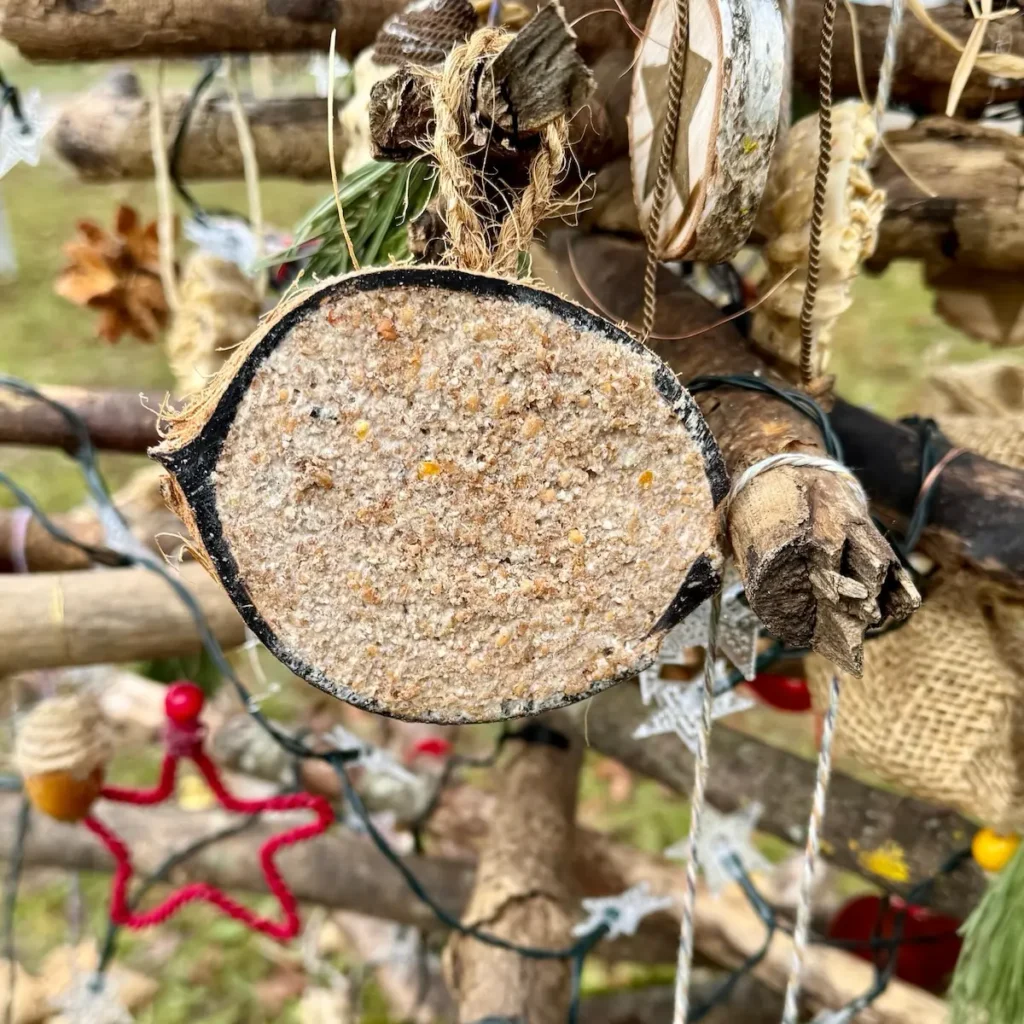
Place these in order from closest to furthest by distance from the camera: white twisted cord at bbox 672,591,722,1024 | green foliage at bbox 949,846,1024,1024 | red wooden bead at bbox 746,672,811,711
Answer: white twisted cord at bbox 672,591,722,1024, green foliage at bbox 949,846,1024,1024, red wooden bead at bbox 746,672,811,711

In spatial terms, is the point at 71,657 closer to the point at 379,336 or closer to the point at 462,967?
the point at 462,967

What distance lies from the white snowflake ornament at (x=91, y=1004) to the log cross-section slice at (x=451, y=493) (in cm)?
76

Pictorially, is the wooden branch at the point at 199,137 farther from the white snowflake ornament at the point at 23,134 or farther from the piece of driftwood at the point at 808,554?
the piece of driftwood at the point at 808,554

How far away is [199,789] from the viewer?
4.86 ft

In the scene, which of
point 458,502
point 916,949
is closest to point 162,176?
point 458,502

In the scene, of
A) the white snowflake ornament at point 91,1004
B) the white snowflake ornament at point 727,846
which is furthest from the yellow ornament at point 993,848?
the white snowflake ornament at point 91,1004

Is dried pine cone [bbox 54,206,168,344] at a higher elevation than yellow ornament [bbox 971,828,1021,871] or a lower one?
higher

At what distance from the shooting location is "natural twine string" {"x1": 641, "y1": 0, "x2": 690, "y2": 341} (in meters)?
0.32

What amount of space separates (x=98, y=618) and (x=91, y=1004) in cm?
51

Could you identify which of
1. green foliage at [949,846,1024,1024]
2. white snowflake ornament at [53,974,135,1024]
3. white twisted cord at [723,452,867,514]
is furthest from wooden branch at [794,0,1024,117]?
white snowflake ornament at [53,974,135,1024]

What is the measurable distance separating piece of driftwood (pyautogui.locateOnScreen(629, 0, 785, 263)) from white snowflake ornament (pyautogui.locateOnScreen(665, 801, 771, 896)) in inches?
22.9

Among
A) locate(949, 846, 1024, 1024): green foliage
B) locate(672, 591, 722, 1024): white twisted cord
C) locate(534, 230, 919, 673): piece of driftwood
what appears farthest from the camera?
locate(949, 846, 1024, 1024): green foliage

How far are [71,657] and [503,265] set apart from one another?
1.62 feet

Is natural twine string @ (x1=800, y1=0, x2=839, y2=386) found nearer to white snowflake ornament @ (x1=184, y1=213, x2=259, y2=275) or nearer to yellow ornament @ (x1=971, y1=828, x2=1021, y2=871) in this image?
yellow ornament @ (x1=971, y1=828, x2=1021, y2=871)
